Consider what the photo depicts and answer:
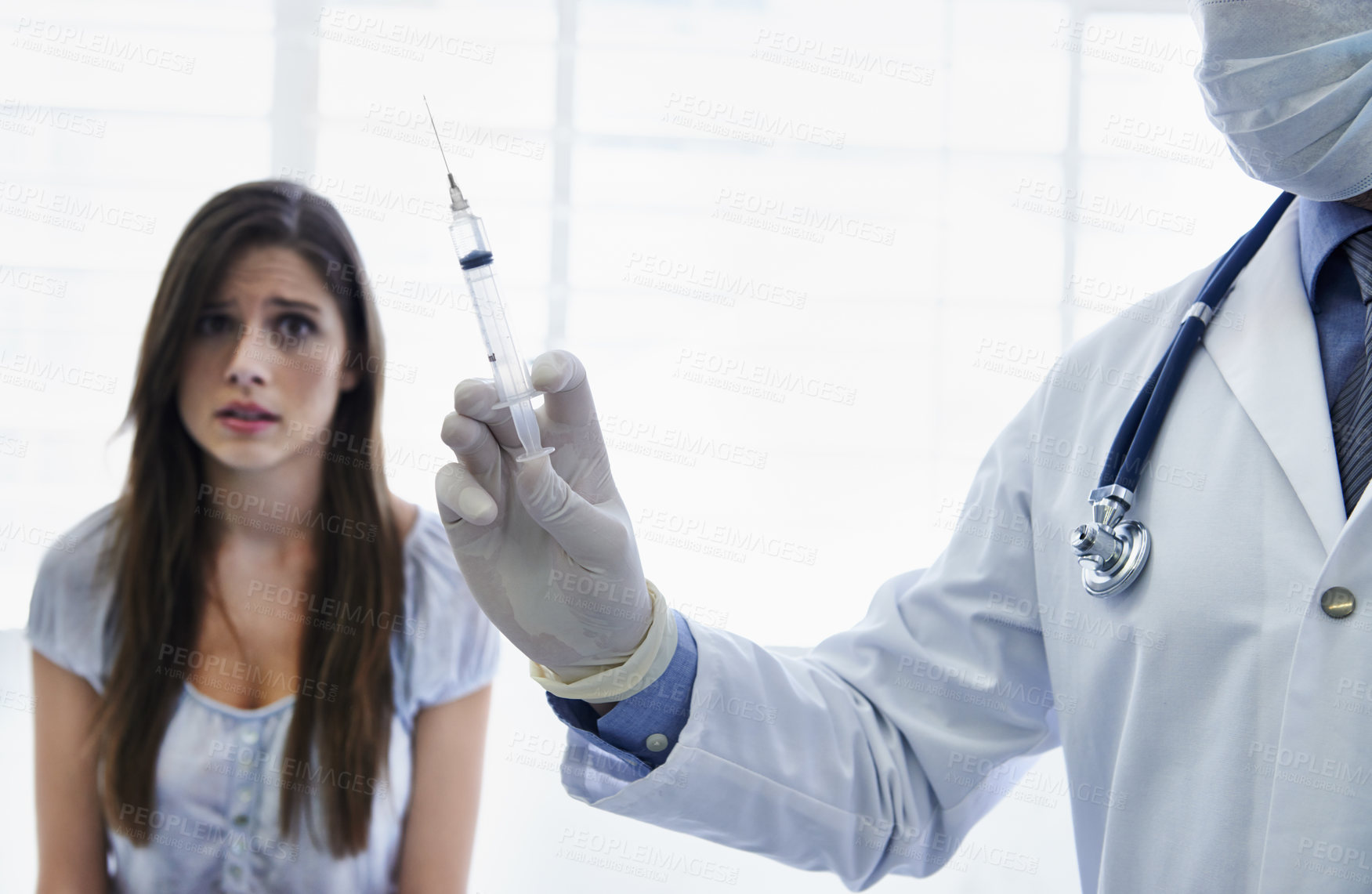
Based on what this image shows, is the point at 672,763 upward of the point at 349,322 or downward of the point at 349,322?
downward

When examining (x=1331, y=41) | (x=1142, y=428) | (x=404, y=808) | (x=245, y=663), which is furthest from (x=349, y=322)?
(x=1331, y=41)

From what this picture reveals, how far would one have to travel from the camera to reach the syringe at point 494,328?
2.35 feet

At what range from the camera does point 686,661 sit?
83 centimetres

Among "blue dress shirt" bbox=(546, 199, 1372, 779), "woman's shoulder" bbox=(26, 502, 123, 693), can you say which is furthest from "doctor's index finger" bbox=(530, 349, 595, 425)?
"woman's shoulder" bbox=(26, 502, 123, 693)

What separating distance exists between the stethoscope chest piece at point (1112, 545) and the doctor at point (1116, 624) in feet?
0.05

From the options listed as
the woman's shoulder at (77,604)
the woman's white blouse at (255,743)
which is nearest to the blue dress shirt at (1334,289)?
the woman's white blouse at (255,743)

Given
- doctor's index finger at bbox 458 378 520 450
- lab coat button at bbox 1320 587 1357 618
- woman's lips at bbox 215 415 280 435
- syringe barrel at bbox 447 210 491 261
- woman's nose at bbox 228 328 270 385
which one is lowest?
woman's lips at bbox 215 415 280 435

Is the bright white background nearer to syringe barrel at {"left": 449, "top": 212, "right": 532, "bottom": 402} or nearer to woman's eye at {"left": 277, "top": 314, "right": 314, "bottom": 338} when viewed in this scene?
woman's eye at {"left": 277, "top": 314, "right": 314, "bottom": 338}

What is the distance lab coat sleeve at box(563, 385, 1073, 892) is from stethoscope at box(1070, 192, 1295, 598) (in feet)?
0.27

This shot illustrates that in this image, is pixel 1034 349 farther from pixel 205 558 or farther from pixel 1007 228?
pixel 205 558

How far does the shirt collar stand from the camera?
2.60 ft

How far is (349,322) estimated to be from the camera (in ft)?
4.62

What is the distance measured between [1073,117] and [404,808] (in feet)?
5.21

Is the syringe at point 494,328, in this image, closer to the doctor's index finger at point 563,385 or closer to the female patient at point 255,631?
the doctor's index finger at point 563,385
